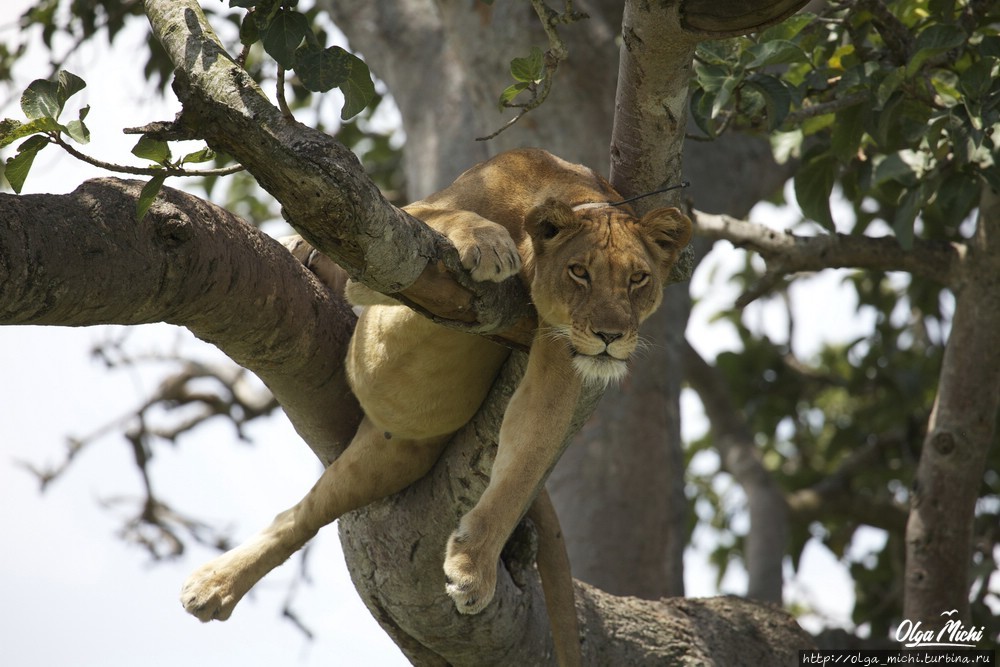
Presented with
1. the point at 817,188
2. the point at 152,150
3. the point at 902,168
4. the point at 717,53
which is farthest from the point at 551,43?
the point at 817,188

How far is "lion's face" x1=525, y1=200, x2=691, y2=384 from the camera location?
3021mm

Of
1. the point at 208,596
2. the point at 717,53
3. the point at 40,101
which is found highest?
the point at 717,53

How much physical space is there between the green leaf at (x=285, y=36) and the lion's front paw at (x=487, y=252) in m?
0.67

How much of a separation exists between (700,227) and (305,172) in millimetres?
2558

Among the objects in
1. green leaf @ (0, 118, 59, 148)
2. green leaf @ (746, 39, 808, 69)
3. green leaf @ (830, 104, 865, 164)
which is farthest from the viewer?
green leaf @ (830, 104, 865, 164)

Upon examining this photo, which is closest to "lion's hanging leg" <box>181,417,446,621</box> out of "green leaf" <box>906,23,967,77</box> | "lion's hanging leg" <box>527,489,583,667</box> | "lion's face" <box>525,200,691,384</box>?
"lion's hanging leg" <box>527,489,583,667</box>

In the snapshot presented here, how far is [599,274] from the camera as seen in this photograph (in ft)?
10.1

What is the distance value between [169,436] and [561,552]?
383 centimetres

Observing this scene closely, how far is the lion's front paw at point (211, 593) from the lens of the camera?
3.81 m

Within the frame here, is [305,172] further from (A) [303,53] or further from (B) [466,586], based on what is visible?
(B) [466,586]

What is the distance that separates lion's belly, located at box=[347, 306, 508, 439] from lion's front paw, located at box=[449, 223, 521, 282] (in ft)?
1.59

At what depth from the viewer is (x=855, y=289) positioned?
7430mm

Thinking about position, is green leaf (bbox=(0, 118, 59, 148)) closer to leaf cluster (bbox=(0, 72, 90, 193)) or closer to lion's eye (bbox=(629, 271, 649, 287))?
leaf cluster (bbox=(0, 72, 90, 193))

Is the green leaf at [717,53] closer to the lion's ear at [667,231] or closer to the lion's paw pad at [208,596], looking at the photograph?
the lion's ear at [667,231]
